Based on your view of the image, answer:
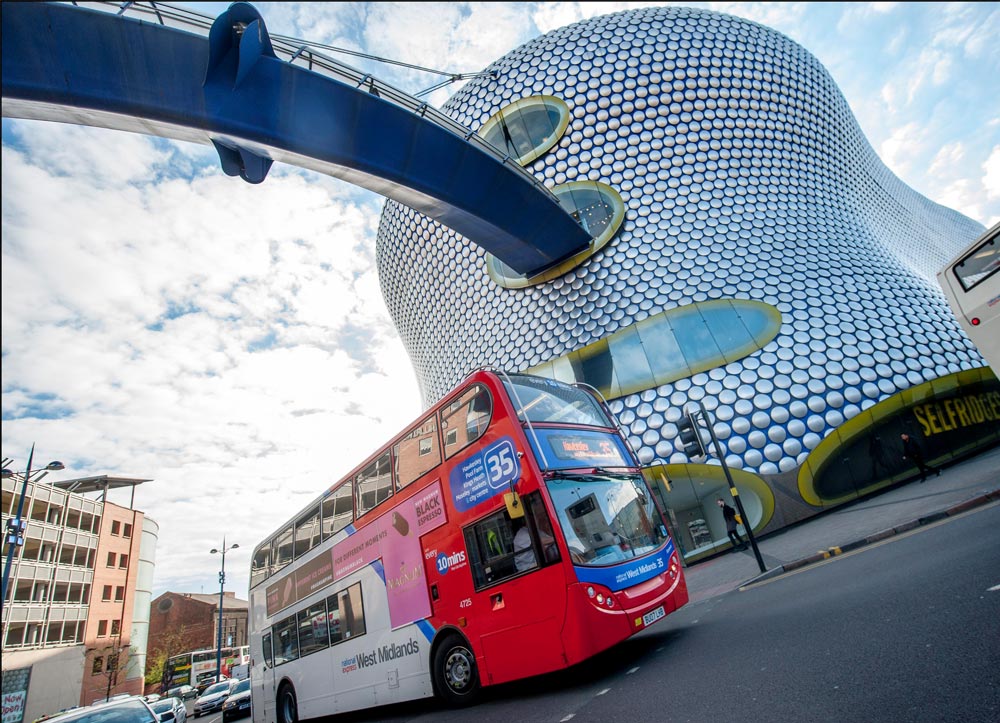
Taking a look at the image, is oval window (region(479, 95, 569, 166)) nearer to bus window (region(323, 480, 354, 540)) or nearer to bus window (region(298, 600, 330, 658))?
bus window (region(323, 480, 354, 540))

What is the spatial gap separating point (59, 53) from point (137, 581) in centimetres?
3752

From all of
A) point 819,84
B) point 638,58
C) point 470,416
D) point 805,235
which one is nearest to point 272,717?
point 470,416

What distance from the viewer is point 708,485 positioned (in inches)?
583

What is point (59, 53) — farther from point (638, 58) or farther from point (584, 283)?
point (638, 58)

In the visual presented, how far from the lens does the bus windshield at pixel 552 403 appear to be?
605cm

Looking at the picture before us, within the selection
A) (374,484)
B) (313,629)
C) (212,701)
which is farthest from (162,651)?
(374,484)

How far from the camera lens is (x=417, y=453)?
6973mm

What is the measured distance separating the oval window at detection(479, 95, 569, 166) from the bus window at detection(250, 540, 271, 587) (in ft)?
53.3

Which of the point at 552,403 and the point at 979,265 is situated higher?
the point at 979,265

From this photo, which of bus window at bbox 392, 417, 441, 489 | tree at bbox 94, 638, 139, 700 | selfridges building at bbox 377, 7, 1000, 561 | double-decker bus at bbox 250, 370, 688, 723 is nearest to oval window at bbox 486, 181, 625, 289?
selfridges building at bbox 377, 7, 1000, 561

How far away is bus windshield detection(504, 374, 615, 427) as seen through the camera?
6050 mm

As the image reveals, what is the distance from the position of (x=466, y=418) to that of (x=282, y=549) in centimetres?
551

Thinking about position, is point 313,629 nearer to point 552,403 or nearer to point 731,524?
point 552,403

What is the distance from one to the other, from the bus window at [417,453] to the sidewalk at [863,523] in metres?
5.01
